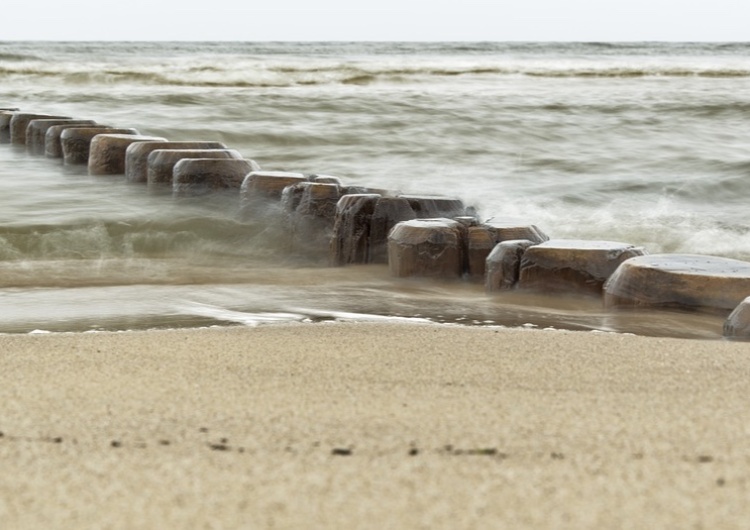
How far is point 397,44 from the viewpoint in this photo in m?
40.6

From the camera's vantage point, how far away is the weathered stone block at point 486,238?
3.87 meters

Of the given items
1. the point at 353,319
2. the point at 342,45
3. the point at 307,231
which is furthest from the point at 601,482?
the point at 342,45

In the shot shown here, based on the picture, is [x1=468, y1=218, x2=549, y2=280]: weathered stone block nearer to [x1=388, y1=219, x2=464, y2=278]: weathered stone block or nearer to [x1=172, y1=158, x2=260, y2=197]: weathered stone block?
[x1=388, y1=219, x2=464, y2=278]: weathered stone block

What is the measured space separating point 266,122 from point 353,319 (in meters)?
6.89

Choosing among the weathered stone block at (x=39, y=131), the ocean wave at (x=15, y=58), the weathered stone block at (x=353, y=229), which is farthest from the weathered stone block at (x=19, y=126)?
the ocean wave at (x=15, y=58)

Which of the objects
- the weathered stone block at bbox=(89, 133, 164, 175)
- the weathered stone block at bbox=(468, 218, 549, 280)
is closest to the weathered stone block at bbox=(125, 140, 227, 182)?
the weathered stone block at bbox=(89, 133, 164, 175)

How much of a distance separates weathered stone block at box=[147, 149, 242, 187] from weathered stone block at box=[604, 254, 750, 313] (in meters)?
3.02

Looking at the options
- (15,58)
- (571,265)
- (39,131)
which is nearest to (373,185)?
(39,131)

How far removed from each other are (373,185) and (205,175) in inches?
51.2

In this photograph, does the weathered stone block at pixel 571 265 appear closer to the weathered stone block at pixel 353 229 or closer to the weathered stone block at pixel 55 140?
the weathered stone block at pixel 353 229

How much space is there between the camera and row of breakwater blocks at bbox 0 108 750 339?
3182 mm

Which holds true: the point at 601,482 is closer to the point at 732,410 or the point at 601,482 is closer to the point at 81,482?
the point at 732,410

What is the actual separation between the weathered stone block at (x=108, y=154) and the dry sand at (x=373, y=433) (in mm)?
4391

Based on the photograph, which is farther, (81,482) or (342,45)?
(342,45)
